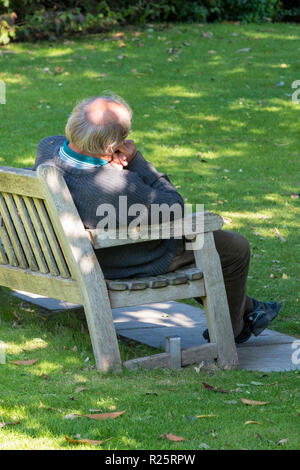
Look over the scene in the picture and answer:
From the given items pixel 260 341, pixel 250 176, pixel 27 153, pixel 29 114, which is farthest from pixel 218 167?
pixel 260 341

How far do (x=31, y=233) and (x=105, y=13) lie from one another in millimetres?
12019

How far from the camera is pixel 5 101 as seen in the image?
38.3 feet

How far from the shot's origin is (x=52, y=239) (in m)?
4.14

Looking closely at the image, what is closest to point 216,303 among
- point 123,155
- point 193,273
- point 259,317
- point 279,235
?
point 193,273

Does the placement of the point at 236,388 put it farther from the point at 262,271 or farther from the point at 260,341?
the point at 262,271

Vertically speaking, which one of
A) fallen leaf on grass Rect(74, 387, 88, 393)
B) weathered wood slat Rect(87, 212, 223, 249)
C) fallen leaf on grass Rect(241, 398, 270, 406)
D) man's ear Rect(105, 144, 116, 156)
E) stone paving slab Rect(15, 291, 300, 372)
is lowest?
stone paving slab Rect(15, 291, 300, 372)

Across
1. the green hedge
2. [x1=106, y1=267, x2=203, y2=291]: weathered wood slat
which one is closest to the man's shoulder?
[x1=106, y1=267, x2=203, y2=291]: weathered wood slat

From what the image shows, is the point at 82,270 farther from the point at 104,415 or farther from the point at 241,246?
the point at 241,246

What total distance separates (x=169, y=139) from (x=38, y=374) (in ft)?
22.6

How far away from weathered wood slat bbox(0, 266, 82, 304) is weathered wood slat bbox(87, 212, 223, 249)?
0.29 m

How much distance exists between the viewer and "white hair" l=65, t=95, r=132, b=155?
404 centimetres

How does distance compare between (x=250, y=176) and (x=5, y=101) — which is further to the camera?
(x=5, y=101)

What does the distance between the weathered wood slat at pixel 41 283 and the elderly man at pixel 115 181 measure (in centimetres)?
23

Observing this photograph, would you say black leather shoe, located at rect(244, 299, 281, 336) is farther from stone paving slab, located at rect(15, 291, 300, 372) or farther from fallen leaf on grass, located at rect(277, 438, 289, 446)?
fallen leaf on grass, located at rect(277, 438, 289, 446)
